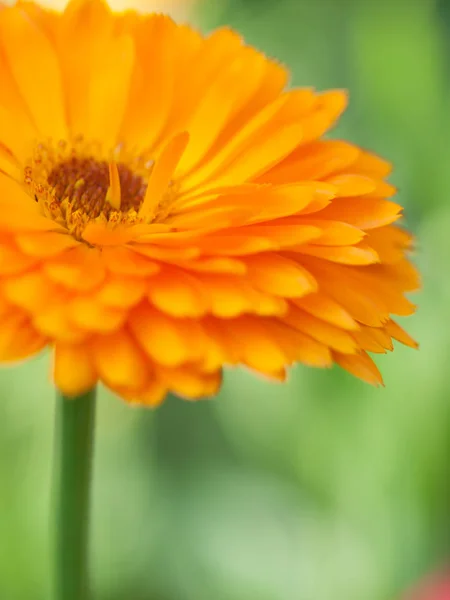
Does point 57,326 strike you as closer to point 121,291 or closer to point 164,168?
point 121,291

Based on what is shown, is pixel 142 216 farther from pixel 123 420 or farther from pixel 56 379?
pixel 123 420

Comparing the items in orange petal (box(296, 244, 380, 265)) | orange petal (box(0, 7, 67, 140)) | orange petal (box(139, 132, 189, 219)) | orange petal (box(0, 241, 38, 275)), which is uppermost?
orange petal (box(0, 7, 67, 140))

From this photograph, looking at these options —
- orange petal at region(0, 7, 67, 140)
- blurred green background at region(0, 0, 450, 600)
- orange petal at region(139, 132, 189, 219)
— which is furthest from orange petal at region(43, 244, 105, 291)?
blurred green background at region(0, 0, 450, 600)

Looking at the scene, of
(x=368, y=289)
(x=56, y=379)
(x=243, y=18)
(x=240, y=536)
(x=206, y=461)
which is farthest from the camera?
(x=243, y=18)

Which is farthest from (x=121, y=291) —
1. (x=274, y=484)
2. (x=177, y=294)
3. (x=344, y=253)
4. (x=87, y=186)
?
(x=274, y=484)

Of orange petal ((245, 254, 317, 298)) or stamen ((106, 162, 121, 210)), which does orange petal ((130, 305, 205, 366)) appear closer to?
orange petal ((245, 254, 317, 298))

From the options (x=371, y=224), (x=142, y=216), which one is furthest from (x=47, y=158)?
(x=371, y=224)
